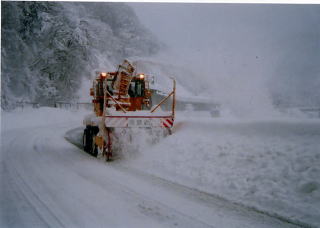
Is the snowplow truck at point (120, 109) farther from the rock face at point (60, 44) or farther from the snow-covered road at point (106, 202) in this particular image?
the rock face at point (60, 44)

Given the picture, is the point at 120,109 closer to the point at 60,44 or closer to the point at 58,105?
the point at 60,44

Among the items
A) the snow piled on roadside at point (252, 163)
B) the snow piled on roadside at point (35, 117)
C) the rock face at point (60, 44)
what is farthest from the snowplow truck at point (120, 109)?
the snow piled on roadside at point (35, 117)

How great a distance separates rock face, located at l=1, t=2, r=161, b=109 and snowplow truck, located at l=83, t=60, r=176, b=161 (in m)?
1.96

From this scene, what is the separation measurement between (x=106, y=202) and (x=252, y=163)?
2.87 m

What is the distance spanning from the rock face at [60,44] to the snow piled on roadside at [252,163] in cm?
421

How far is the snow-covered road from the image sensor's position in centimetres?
358

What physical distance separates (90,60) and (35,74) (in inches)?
140

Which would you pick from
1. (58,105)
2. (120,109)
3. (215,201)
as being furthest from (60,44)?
(215,201)

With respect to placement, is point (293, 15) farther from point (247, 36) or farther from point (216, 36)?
point (216, 36)

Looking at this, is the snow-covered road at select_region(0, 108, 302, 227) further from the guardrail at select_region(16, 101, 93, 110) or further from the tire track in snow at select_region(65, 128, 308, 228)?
the guardrail at select_region(16, 101, 93, 110)

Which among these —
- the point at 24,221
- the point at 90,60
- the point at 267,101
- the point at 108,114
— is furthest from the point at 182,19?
the point at 90,60

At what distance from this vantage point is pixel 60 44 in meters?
16.1

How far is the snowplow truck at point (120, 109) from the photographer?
720 cm

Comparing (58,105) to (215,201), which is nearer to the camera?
(215,201)
